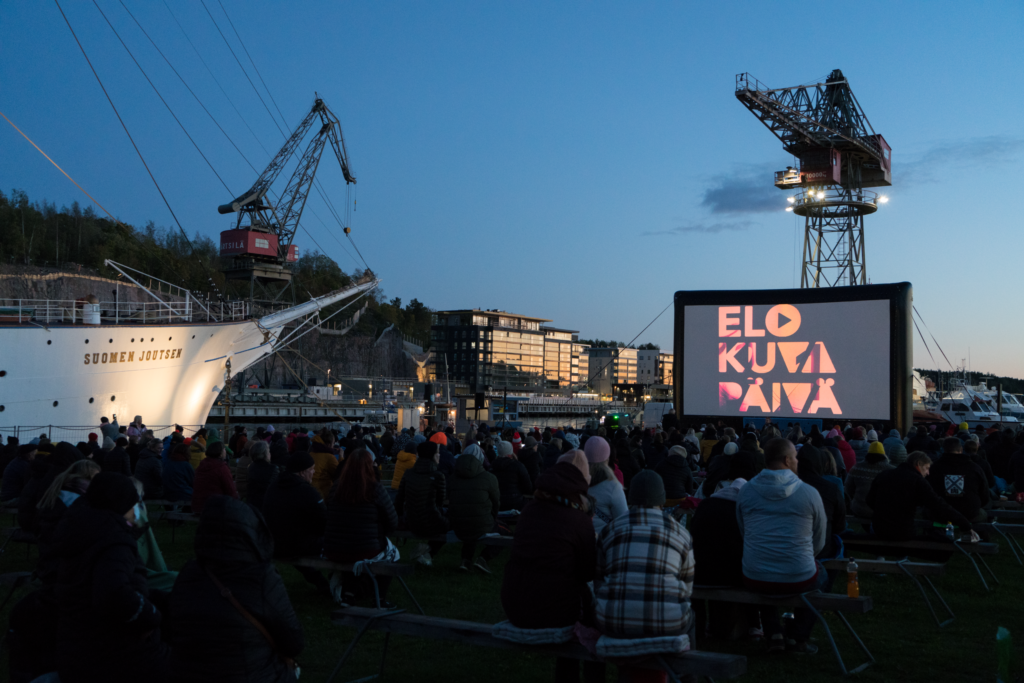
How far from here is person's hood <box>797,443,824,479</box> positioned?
20.2 feet

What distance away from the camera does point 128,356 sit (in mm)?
26062

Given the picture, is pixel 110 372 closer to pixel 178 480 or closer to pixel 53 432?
pixel 53 432

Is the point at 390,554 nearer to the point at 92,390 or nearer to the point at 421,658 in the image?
the point at 421,658

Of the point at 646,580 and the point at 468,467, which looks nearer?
the point at 646,580

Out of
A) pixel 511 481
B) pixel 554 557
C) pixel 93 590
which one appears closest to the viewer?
pixel 93 590

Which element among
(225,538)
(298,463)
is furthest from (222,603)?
(298,463)

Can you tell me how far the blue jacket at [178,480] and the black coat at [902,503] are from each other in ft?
26.6

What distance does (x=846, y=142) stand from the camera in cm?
3997

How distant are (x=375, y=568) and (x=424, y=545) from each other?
2759 millimetres

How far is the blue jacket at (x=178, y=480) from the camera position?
10188 mm

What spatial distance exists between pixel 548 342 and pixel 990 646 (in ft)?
527

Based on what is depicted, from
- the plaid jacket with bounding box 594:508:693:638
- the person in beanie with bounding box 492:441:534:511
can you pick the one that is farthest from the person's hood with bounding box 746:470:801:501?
the person in beanie with bounding box 492:441:534:511

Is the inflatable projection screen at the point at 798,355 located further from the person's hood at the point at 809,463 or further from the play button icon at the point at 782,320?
the person's hood at the point at 809,463

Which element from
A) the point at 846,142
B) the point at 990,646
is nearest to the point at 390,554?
the point at 990,646
